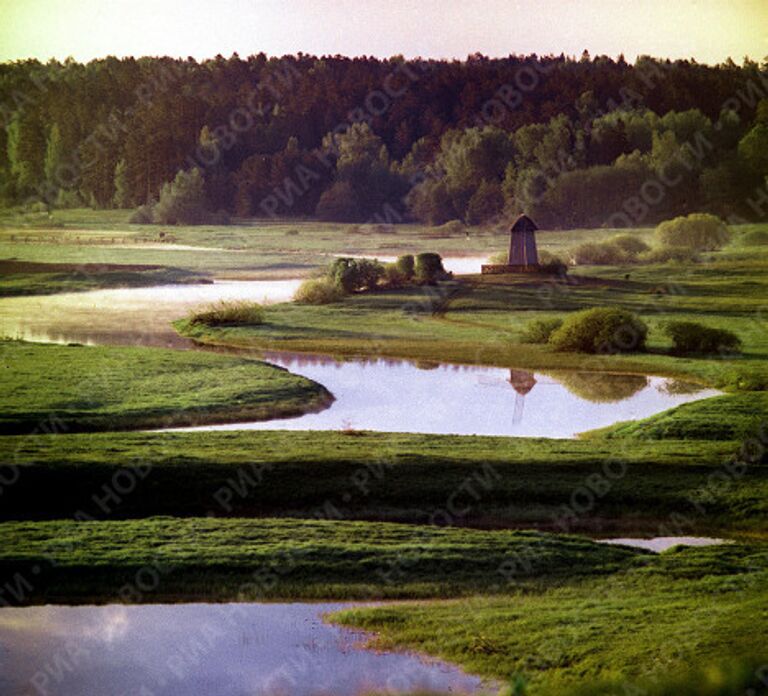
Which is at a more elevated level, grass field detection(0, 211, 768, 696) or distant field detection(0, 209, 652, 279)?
distant field detection(0, 209, 652, 279)

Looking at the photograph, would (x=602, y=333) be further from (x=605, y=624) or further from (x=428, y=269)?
(x=605, y=624)

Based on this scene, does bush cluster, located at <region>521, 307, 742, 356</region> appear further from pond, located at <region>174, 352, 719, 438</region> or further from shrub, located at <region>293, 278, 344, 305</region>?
shrub, located at <region>293, 278, 344, 305</region>

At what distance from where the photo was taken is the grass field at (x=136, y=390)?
77.7ft

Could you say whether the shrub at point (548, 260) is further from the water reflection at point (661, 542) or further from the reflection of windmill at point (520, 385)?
the water reflection at point (661, 542)

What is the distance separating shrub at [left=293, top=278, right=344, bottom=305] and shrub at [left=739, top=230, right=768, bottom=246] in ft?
84.7

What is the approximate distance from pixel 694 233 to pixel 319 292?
89.9 feet

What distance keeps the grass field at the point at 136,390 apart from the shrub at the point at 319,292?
13133 millimetres

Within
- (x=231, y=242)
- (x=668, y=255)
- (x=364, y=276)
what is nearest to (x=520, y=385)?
(x=364, y=276)

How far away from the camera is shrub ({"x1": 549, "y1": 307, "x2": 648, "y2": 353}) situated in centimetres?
3403

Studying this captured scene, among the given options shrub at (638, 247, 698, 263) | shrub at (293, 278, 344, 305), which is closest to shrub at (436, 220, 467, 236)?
shrub at (638, 247, 698, 263)

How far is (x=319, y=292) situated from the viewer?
4594 cm

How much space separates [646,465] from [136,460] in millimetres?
8378

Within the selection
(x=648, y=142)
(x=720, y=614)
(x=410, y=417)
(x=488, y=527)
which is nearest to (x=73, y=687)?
(x=720, y=614)

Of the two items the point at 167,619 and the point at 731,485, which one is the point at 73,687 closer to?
the point at 167,619
